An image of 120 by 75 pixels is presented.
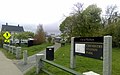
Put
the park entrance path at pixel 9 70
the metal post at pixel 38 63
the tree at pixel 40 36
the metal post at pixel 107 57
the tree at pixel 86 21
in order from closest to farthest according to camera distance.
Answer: the metal post at pixel 107 57
the metal post at pixel 38 63
the park entrance path at pixel 9 70
the tree at pixel 86 21
the tree at pixel 40 36

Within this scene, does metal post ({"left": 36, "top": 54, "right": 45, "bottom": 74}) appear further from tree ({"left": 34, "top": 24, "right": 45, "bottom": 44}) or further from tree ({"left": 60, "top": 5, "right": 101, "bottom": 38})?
tree ({"left": 34, "top": 24, "right": 45, "bottom": 44})

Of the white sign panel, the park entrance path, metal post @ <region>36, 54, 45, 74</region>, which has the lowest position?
the park entrance path

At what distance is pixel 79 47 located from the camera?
10156mm

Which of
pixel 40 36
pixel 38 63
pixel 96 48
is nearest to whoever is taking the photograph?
pixel 96 48

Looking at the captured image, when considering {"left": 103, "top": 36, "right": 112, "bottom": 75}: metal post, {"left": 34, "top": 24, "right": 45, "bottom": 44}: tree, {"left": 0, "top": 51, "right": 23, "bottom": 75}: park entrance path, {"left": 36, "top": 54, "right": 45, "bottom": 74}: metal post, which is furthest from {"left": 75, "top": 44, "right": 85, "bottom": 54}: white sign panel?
{"left": 34, "top": 24, "right": 45, "bottom": 44}: tree

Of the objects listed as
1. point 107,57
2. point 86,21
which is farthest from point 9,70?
point 86,21

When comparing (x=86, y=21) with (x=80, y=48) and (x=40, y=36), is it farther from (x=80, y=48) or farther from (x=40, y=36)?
(x=80, y=48)

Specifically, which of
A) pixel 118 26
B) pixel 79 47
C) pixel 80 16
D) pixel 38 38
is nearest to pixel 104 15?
pixel 80 16

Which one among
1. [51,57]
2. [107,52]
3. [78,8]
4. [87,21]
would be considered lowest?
[51,57]

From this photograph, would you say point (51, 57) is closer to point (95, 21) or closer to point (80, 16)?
point (80, 16)

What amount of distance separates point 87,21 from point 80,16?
2.01m

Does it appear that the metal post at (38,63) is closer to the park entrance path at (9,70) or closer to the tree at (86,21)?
the park entrance path at (9,70)

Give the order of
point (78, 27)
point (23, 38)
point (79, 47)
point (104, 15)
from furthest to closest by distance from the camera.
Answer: point (23, 38) < point (104, 15) < point (78, 27) < point (79, 47)

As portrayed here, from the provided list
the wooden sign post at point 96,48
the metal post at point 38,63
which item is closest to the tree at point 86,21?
the wooden sign post at point 96,48
